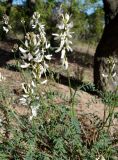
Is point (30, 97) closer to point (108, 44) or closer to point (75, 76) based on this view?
point (108, 44)

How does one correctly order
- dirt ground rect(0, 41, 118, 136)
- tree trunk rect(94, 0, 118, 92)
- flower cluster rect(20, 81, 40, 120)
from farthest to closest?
tree trunk rect(94, 0, 118, 92)
dirt ground rect(0, 41, 118, 136)
flower cluster rect(20, 81, 40, 120)

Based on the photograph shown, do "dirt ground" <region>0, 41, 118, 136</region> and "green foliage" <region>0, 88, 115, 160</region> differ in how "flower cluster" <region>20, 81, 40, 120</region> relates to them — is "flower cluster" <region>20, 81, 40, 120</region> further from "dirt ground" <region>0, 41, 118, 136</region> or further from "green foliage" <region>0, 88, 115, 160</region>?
"dirt ground" <region>0, 41, 118, 136</region>

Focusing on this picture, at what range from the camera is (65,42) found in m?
3.83

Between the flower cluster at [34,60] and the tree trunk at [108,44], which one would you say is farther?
the tree trunk at [108,44]

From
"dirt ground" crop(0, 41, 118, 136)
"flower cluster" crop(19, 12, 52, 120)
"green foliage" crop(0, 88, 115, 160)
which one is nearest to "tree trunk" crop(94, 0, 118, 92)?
"dirt ground" crop(0, 41, 118, 136)

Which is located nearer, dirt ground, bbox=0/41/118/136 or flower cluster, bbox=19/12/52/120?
flower cluster, bbox=19/12/52/120

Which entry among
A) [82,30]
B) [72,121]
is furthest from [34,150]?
[82,30]

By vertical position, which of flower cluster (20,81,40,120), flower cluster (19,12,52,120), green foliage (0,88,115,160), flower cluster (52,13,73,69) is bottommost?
green foliage (0,88,115,160)

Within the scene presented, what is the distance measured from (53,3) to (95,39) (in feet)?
12.1

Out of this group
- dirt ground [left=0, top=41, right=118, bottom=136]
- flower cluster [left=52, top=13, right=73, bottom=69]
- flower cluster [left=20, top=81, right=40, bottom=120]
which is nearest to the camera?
flower cluster [left=52, top=13, right=73, bottom=69]

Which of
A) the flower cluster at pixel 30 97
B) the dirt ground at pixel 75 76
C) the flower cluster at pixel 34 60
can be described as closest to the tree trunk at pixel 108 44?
the dirt ground at pixel 75 76

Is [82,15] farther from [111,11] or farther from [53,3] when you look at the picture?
[111,11]

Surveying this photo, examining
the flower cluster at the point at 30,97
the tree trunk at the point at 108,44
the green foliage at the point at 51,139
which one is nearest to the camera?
the flower cluster at the point at 30,97

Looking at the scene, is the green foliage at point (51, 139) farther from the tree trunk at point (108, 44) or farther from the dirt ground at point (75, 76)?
the tree trunk at point (108, 44)
